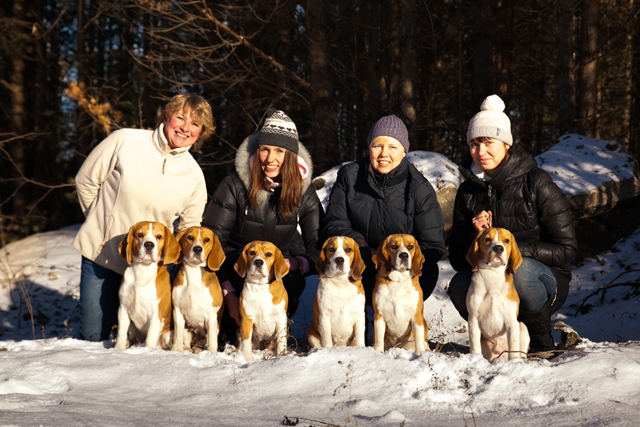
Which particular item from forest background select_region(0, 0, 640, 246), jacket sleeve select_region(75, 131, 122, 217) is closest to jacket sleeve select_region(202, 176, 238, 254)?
jacket sleeve select_region(75, 131, 122, 217)

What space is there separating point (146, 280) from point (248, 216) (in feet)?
3.77

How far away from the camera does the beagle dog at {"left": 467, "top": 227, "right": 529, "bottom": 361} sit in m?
3.86

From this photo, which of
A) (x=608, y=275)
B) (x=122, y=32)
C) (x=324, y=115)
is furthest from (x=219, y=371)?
(x=122, y=32)

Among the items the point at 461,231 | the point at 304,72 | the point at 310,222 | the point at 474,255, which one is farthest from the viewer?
the point at 304,72

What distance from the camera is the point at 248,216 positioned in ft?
16.6

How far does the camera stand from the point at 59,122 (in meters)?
15.2

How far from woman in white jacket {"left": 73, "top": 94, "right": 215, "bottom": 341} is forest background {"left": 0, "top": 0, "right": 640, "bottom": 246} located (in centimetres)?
439

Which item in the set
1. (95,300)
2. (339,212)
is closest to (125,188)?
(95,300)

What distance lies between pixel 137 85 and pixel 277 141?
11.6 meters

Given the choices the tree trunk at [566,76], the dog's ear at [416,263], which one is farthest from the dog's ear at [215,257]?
the tree trunk at [566,76]

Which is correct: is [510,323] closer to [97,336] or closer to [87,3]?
[97,336]

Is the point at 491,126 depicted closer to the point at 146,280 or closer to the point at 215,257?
the point at 215,257

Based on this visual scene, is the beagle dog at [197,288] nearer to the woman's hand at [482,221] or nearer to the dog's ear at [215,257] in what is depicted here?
the dog's ear at [215,257]

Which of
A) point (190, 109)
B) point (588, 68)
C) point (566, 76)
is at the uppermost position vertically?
point (588, 68)
